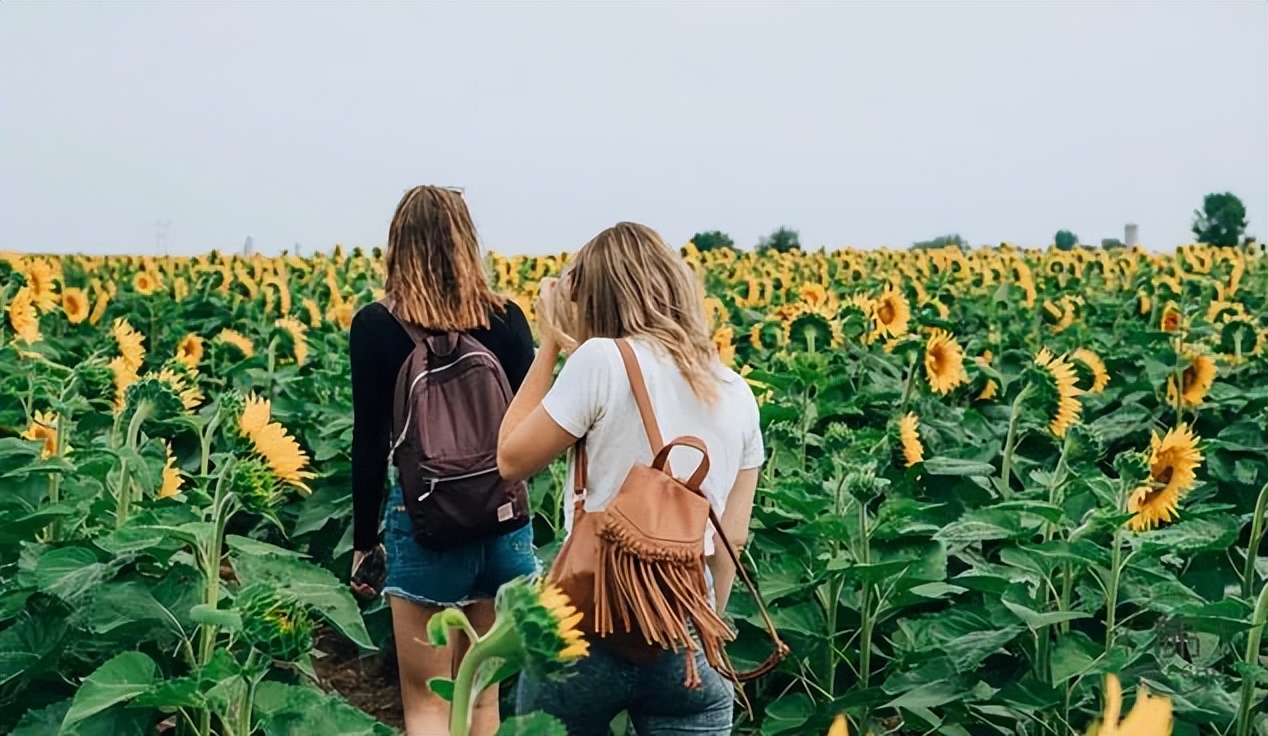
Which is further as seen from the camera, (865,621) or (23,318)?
(23,318)

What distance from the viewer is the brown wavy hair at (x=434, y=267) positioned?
295 cm

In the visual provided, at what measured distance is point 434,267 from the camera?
9.78ft

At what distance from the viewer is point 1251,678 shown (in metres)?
2.64

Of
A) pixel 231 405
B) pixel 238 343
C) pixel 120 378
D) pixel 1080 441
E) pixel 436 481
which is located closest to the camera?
pixel 231 405

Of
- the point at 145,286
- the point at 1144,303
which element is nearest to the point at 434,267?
the point at 1144,303

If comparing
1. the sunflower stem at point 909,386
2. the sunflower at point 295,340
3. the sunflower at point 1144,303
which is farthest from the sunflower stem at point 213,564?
the sunflower at point 1144,303

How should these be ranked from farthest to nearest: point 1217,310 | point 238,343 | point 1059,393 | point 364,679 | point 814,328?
point 1217,310
point 238,343
point 814,328
point 364,679
point 1059,393

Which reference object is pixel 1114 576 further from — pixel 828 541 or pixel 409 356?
pixel 409 356

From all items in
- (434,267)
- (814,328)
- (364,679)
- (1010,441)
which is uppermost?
(434,267)

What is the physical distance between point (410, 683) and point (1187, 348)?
382 centimetres

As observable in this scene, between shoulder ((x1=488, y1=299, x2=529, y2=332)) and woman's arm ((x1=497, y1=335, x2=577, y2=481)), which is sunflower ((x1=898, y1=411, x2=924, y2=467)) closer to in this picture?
shoulder ((x1=488, y1=299, x2=529, y2=332))

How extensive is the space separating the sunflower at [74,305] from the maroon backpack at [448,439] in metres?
5.17

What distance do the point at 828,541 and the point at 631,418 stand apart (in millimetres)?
1445

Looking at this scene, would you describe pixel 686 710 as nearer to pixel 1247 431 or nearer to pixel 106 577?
pixel 106 577
